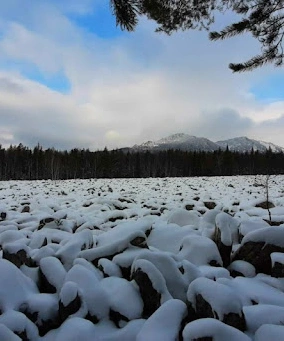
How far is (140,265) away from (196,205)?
6.09 metres

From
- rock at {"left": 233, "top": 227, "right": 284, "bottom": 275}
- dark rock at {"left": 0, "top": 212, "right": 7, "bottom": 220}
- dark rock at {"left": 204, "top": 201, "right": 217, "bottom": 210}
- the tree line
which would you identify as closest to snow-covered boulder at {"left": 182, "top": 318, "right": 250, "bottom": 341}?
rock at {"left": 233, "top": 227, "right": 284, "bottom": 275}

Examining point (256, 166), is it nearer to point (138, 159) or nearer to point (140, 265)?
point (138, 159)

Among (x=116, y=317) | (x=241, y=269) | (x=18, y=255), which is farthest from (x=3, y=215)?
(x=241, y=269)

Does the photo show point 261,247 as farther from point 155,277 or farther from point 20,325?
point 20,325

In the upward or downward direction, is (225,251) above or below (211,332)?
above

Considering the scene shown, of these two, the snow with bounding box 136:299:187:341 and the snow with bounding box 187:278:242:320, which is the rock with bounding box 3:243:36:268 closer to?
the snow with bounding box 136:299:187:341

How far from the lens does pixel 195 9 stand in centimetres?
396

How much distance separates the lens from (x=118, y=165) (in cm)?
6391

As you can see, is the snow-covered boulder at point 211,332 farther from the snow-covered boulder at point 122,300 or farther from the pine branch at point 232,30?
the pine branch at point 232,30

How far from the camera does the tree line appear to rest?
58.8m

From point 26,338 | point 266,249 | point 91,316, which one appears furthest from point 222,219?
point 26,338

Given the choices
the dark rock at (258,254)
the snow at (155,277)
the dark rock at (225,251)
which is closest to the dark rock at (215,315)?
the snow at (155,277)

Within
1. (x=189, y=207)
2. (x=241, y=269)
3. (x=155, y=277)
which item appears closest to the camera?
(x=155, y=277)

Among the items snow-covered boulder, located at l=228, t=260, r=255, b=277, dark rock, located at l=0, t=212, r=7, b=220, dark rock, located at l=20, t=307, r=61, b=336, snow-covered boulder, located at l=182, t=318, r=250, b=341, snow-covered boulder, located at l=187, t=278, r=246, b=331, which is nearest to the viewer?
snow-covered boulder, located at l=182, t=318, r=250, b=341
